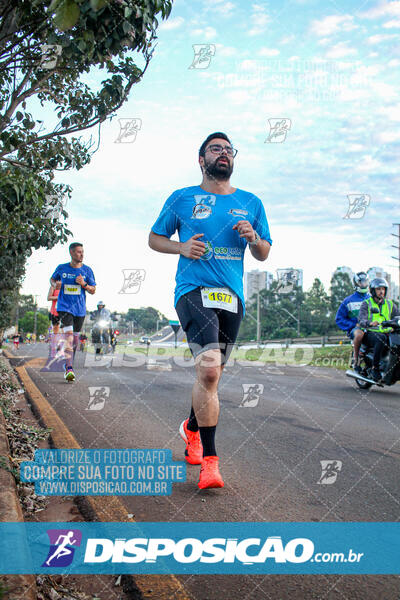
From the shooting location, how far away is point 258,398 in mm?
7371

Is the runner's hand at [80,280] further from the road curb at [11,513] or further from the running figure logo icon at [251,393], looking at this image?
the road curb at [11,513]

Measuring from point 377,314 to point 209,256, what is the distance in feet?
20.8

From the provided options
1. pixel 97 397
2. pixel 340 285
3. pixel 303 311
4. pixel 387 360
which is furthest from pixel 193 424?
pixel 340 285

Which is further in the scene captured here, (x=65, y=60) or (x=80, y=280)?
(x=80, y=280)

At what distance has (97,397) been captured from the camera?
23.1 feet

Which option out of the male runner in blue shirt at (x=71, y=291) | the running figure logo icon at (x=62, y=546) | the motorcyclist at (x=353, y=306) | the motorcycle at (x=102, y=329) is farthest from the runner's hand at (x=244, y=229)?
the motorcycle at (x=102, y=329)

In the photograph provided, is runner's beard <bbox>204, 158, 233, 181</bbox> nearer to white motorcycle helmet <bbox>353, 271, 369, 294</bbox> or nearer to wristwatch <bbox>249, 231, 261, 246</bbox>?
wristwatch <bbox>249, 231, 261, 246</bbox>

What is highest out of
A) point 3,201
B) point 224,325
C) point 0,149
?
point 0,149

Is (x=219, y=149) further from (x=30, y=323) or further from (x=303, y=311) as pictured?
(x=30, y=323)

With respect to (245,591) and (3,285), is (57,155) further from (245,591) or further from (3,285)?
(3,285)

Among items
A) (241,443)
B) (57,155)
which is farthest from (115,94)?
(241,443)

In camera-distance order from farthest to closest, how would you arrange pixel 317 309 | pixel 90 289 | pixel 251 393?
pixel 317 309 → pixel 90 289 → pixel 251 393

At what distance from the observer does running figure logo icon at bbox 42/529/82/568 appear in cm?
226

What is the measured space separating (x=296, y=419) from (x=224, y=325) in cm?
254
